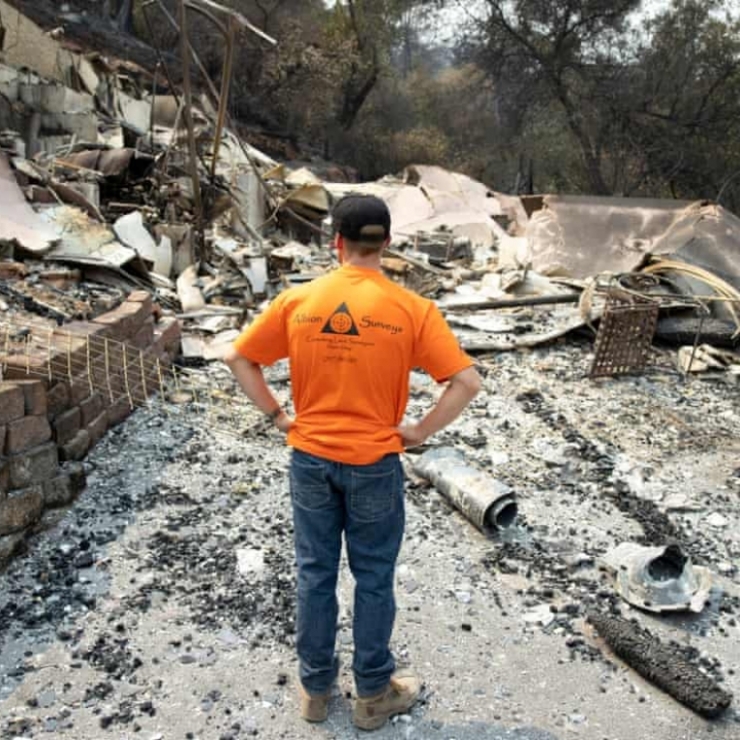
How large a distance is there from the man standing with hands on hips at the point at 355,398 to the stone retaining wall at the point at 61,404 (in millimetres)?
1359

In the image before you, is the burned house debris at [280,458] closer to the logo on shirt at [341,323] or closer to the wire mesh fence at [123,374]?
the wire mesh fence at [123,374]

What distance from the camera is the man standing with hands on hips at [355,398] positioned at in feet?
6.92

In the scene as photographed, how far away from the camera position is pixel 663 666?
8.82 ft

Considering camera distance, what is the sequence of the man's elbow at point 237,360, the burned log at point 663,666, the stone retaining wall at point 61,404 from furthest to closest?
the stone retaining wall at point 61,404 < the burned log at point 663,666 < the man's elbow at point 237,360

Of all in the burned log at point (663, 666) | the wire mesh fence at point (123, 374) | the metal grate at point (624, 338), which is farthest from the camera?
the metal grate at point (624, 338)

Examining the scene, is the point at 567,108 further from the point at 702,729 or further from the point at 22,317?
the point at 702,729

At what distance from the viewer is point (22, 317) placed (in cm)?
443

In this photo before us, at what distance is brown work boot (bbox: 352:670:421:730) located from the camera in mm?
2393

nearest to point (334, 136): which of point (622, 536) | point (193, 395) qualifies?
point (193, 395)

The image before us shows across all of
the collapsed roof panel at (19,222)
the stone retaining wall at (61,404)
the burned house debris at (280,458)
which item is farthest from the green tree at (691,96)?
the stone retaining wall at (61,404)

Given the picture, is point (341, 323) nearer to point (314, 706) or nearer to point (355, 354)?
point (355, 354)

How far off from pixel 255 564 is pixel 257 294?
15.5 ft

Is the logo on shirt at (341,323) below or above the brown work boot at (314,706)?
above

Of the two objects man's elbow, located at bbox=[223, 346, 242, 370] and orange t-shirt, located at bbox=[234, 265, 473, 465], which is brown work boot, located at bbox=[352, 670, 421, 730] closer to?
orange t-shirt, located at bbox=[234, 265, 473, 465]
